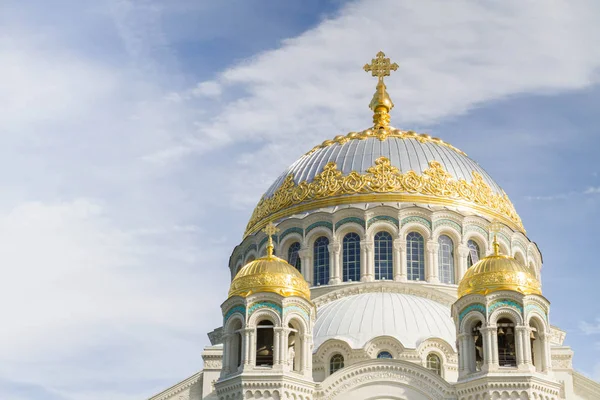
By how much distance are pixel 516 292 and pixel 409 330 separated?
4051 millimetres

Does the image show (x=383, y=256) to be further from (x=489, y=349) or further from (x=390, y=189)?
(x=489, y=349)

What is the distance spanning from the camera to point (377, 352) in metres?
29.0

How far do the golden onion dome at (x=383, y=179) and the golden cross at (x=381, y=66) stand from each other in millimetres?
2220

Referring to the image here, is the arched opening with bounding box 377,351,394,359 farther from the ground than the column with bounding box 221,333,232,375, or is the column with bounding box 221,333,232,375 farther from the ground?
the arched opening with bounding box 377,351,394,359

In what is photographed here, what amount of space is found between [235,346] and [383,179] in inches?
368

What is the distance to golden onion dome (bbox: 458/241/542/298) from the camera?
2666 cm

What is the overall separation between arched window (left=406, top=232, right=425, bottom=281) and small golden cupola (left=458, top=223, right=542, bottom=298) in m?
5.90

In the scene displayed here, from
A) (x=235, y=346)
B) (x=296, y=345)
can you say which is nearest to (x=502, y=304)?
(x=296, y=345)

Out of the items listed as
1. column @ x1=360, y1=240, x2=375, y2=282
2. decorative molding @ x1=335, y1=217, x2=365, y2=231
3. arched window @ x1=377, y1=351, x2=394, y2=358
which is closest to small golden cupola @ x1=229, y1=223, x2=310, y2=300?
arched window @ x1=377, y1=351, x2=394, y2=358

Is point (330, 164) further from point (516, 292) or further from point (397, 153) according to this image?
point (516, 292)

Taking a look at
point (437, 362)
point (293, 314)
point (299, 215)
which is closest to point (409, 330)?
point (437, 362)

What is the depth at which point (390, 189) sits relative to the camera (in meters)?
34.6

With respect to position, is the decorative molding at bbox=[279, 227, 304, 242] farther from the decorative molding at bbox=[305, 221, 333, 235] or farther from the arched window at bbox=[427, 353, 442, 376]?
the arched window at bbox=[427, 353, 442, 376]

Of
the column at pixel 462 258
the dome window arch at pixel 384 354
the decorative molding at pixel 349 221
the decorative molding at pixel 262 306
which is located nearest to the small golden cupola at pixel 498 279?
the dome window arch at pixel 384 354
